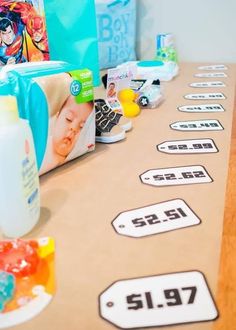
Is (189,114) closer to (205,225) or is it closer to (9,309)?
(205,225)

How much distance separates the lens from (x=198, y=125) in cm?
87

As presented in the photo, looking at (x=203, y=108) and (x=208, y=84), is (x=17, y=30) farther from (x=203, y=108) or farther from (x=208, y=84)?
(x=208, y=84)

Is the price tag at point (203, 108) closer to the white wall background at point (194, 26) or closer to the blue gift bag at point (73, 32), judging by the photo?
the blue gift bag at point (73, 32)

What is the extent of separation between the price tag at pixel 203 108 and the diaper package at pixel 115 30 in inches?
21.3

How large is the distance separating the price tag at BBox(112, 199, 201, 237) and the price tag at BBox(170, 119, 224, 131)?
339 millimetres

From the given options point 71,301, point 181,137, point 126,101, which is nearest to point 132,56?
point 126,101

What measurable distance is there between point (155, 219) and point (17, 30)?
0.64 meters

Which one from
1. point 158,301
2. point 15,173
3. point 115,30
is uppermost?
point 115,30

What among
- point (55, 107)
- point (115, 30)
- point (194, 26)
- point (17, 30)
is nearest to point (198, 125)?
point (55, 107)

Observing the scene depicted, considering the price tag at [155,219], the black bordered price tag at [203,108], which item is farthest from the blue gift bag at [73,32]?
the price tag at [155,219]

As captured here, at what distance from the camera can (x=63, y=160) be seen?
0.68 meters

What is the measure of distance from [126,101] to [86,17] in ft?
1.23

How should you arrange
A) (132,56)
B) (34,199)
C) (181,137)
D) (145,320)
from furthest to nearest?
(132,56) < (181,137) < (34,199) < (145,320)

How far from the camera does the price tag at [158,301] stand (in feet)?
1.18
